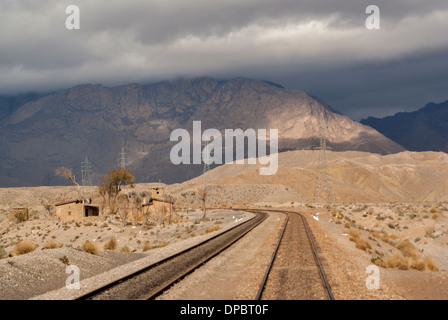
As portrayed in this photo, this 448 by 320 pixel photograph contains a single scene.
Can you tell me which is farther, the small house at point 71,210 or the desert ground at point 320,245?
the small house at point 71,210

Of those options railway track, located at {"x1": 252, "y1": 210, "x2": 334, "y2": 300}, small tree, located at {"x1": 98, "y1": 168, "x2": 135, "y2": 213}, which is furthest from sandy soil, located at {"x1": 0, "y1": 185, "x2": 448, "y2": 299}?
small tree, located at {"x1": 98, "y1": 168, "x2": 135, "y2": 213}

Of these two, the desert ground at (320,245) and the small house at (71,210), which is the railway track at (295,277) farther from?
the small house at (71,210)

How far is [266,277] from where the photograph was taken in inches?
560

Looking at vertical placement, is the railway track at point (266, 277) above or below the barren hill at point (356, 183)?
above

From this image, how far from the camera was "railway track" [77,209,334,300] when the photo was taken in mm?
12406

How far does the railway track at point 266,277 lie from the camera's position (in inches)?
488

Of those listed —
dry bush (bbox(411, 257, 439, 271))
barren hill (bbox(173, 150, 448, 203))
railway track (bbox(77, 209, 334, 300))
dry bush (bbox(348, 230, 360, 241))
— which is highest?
railway track (bbox(77, 209, 334, 300))

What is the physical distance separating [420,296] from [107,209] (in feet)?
210

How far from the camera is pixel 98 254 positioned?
20453mm

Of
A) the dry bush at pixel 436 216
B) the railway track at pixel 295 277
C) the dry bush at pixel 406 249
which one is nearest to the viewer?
the railway track at pixel 295 277

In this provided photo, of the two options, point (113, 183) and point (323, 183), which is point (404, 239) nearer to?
point (113, 183)

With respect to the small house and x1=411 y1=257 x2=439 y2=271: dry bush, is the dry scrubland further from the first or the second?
the small house

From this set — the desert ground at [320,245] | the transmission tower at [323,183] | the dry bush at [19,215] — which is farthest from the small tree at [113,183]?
the transmission tower at [323,183]
